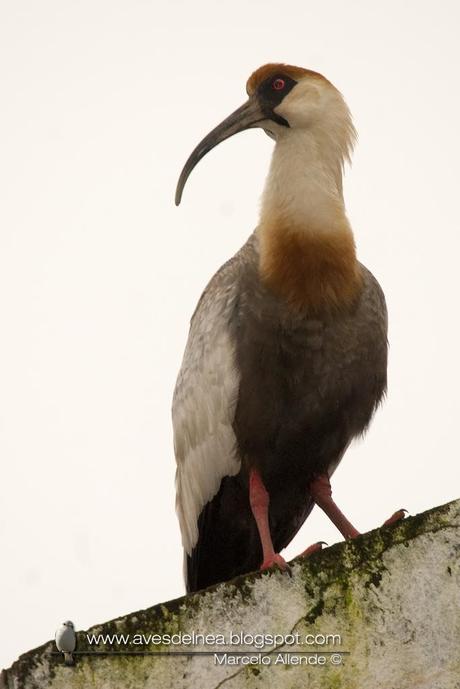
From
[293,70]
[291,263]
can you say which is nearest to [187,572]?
[291,263]

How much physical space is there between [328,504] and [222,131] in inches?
98.6

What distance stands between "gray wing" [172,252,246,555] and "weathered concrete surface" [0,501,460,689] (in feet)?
7.48

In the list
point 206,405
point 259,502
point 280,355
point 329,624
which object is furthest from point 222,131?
point 329,624

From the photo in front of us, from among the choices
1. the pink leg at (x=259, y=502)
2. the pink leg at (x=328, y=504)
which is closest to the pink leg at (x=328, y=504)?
the pink leg at (x=328, y=504)

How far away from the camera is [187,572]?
290 inches

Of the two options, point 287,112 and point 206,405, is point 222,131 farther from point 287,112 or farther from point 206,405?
point 206,405

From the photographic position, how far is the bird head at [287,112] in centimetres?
731

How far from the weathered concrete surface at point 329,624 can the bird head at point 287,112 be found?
332cm

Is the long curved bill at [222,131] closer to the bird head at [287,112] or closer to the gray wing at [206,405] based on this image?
the bird head at [287,112]

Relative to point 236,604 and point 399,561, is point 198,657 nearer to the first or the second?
point 236,604

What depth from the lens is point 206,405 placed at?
7.09 metres

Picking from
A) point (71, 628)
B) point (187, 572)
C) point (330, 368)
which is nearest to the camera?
point (71, 628)

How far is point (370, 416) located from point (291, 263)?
1.07 meters

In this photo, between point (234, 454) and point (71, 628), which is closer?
Result: point (71, 628)
